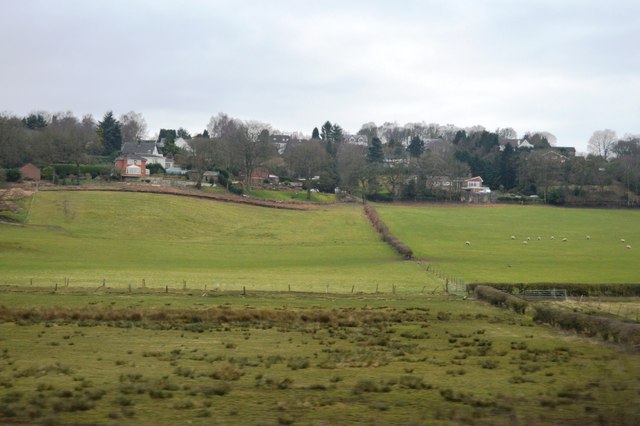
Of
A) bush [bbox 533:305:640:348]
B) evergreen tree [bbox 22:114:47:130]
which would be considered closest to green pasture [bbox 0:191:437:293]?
bush [bbox 533:305:640:348]

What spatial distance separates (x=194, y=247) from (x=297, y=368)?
5999 cm

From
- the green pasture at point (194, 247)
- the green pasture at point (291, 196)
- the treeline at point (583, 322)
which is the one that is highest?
the green pasture at point (291, 196)

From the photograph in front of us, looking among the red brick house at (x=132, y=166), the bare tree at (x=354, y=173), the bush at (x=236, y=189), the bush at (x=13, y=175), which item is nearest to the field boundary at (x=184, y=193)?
the bush at (x=13, y=175)

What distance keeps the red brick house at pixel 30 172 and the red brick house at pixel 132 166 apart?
2056 centimetres

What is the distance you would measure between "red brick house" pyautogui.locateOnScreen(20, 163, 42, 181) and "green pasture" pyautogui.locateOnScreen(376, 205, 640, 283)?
199ft

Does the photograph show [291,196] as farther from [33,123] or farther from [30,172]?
[33,123]

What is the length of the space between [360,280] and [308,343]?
28567 millimetres

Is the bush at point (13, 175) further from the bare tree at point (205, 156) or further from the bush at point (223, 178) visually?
the bush at point (223, 178)

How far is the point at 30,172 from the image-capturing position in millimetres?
118812

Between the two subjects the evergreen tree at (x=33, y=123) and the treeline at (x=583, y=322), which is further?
the evergreen tree at (x=33, y=123)

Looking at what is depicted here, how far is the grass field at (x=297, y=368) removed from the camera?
1420cm

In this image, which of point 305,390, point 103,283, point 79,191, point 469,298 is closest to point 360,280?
point 469,298

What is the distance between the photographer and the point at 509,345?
2539cm

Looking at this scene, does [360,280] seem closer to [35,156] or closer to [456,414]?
[456,414]
